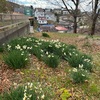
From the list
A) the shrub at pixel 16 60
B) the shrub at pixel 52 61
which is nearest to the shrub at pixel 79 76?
the shrub at pixel 52 61

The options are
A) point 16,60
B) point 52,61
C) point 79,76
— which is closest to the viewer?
point 79,76

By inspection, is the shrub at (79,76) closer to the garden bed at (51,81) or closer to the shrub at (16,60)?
the garden bed at (51,81)

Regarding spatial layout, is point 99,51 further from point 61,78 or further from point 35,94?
point 35,94

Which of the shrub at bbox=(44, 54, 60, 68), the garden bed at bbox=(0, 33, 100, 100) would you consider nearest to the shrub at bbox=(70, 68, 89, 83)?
the garden bed at bbox=(0, 33, 100, 100)

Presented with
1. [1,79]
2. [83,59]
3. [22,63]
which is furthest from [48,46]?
[1,79]

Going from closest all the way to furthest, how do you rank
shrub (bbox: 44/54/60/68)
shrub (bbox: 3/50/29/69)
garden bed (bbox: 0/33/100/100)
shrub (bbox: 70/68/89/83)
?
garden bed (bbox: 0/33/100/100)
shrub (bbox: 70/68/89/83)
shrub (bbox: 3/50/29/69)
shrub (bbox: 44/54/60/68)

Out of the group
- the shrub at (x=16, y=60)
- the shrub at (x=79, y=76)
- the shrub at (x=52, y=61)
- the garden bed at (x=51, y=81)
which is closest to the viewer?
the garden bed at (x=51, y=81)

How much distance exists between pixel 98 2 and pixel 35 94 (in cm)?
1844

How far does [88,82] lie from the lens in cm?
468

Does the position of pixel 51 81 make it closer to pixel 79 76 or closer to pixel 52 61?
pixel 79 76

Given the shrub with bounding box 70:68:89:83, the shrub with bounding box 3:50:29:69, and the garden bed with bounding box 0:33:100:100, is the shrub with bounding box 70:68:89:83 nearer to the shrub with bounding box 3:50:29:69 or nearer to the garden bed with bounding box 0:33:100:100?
the garden bed with bounding box 0:33:100:100

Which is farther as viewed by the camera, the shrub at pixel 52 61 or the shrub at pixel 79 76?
the shrub at pixel 52 61

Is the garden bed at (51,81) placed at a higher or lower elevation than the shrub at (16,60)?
lower

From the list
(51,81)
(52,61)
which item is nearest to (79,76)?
(51,81)
